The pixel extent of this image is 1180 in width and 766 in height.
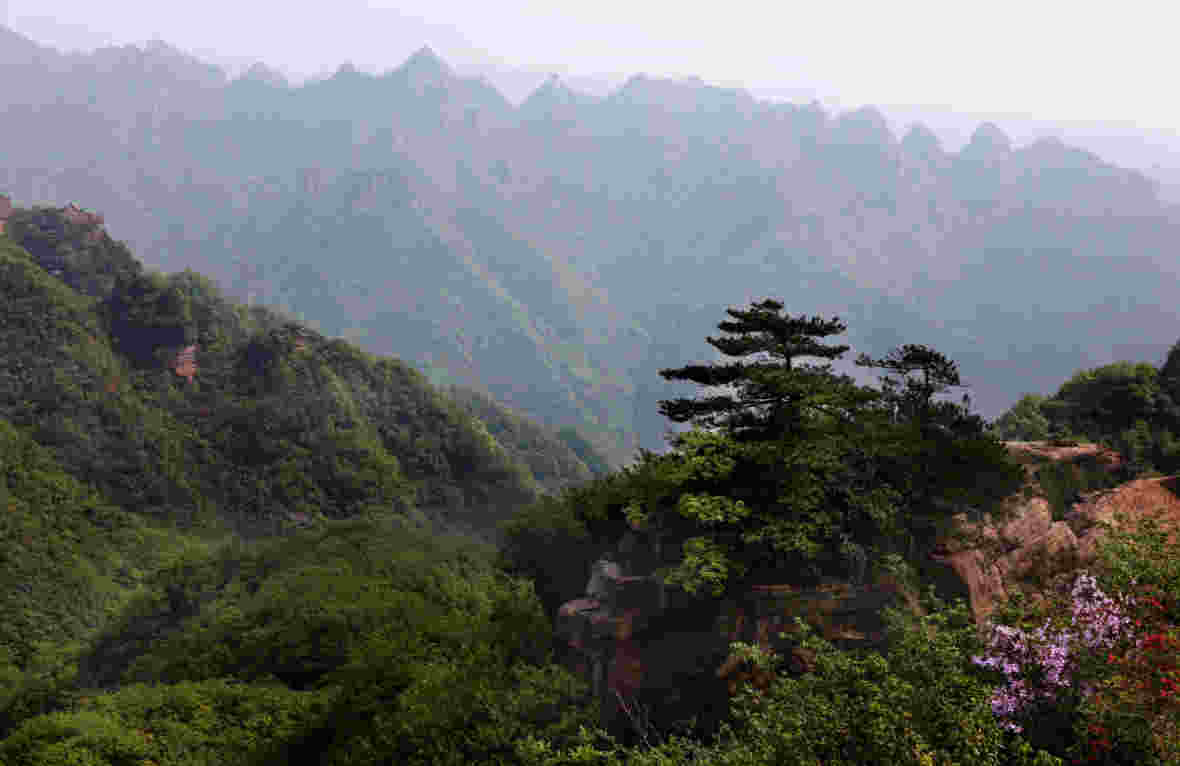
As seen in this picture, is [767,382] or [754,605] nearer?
[754,605]

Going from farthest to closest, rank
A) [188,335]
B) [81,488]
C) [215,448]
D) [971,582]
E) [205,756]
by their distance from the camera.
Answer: [188,335] → [215,448] → [81,488] → [205,756] → [971,582]

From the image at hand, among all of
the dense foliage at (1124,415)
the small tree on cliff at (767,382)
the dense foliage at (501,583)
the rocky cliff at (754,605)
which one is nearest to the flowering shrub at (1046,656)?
the dense foliage at (501,583)

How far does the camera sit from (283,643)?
92.0 feet

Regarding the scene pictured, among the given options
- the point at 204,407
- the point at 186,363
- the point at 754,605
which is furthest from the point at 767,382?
the point at 186,363

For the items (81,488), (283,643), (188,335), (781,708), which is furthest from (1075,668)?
(188,335)

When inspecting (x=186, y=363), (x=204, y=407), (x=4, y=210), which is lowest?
(x=204, y=407)

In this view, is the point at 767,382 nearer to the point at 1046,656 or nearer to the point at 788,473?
the point at 788,473

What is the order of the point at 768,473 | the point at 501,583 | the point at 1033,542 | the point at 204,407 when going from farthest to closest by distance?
the point at 204,407 → the point at 501,583 → the point at 1033,542 → the point at 768,473

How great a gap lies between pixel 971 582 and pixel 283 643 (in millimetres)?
25577

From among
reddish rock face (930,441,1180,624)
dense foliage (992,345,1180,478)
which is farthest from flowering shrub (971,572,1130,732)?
dense foliage (992,345,1180,478)

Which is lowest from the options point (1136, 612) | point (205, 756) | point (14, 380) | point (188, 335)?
point (205, 756)

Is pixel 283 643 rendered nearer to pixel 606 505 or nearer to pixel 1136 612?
pixel 606 505

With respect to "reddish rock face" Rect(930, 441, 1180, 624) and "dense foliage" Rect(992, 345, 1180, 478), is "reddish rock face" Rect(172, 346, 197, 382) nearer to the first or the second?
"dense foliage" Rect(992, 345, 1180, 478)

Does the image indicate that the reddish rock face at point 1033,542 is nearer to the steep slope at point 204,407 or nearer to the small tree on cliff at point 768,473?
the small tree on cliff at point 768,473
